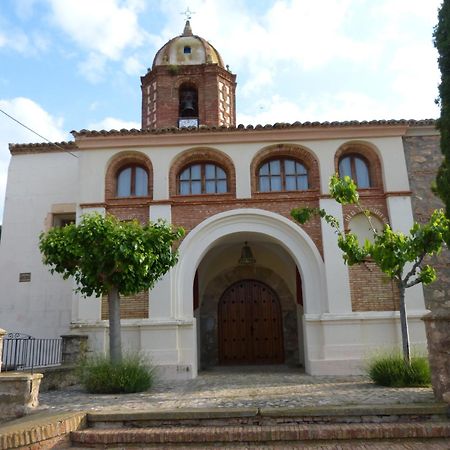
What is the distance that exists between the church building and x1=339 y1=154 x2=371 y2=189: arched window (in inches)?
1.1

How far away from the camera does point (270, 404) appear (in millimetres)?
6617

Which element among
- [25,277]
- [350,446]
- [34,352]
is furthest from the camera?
[25,277]

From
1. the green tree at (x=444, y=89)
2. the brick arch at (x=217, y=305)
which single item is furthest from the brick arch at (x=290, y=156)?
the green tree at (x=444, y=89)

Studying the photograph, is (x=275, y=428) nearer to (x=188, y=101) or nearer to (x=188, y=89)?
(x=188, y=101)

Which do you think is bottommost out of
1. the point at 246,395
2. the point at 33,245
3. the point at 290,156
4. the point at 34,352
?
the point at 246,395

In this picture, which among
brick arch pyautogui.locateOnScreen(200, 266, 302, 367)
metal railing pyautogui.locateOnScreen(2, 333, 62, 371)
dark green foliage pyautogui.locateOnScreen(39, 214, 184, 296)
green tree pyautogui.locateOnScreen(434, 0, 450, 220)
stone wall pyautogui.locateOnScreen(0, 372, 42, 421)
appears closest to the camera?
stone wall pyautogui.locateOnScreen(0, 372, 42, 421)

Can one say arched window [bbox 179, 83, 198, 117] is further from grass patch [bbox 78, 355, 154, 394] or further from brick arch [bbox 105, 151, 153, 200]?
grass patch [bbox 78, 355, 154, 394]

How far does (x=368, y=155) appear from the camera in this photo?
11945 mm

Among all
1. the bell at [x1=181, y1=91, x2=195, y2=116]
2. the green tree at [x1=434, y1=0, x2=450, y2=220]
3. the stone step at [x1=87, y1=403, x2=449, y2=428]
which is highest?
the bell at [x1=181, y1=91, x2=195, y2=116]

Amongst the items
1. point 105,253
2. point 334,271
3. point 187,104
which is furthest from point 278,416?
point 187,104

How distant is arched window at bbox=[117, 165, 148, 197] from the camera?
12.0 metres

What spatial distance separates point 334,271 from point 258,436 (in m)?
6.07

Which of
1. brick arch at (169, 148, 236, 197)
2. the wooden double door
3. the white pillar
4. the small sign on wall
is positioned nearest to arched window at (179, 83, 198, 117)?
brick arch at (169, 148, 236, 197)

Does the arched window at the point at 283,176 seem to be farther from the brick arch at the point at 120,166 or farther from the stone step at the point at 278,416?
the stone step at the point at 278,416
